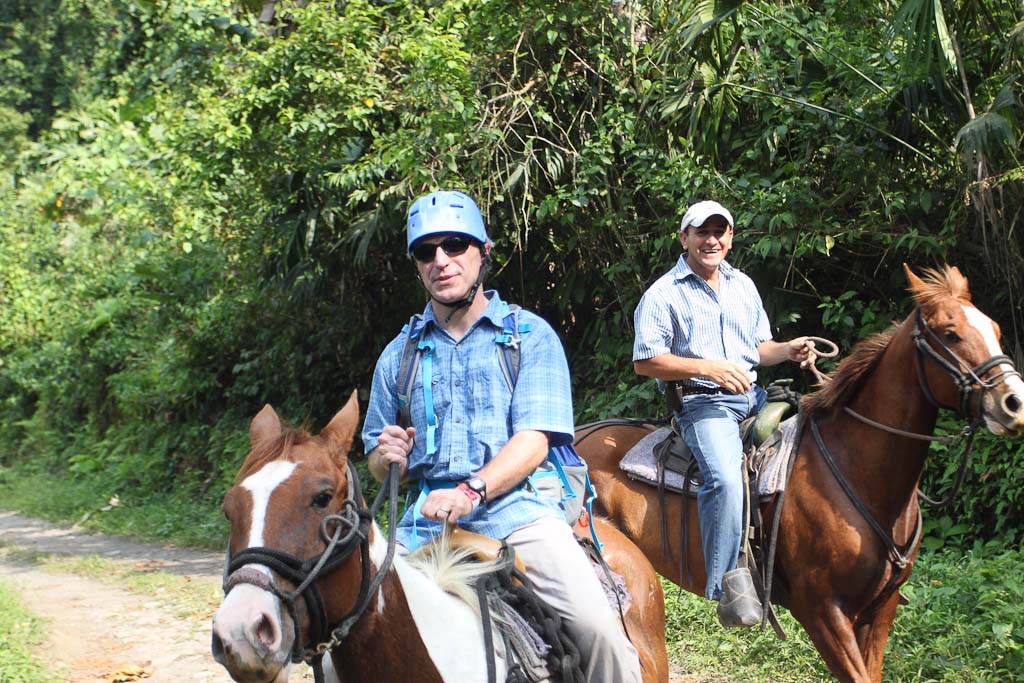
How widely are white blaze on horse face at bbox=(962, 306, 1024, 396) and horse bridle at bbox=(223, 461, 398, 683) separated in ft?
9.90

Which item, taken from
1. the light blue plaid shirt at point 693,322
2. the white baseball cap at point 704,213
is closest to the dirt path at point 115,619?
the light blue plaid shirt at point 693,322

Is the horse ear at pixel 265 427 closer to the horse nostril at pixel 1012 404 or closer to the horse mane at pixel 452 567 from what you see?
the horse mane at pixel 452 567

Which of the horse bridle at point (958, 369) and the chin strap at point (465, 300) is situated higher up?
the chin strap at point (465, 300)

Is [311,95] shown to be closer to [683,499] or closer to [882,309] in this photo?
[882,309]

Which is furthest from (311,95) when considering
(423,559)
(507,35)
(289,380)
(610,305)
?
(423,559)

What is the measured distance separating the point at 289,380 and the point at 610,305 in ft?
19.5

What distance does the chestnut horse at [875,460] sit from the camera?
14.6 ft

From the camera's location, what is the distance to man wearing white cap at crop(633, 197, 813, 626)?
192 inches

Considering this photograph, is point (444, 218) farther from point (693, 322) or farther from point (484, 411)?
point (693, 322)

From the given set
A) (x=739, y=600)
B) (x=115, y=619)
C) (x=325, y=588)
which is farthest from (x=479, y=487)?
(x=115, y=619)

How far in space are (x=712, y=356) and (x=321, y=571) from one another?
3150 mm

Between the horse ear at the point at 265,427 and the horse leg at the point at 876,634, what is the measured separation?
323cm

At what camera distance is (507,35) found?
876 cm

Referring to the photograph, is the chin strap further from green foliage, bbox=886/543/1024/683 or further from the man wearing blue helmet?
green foliage, bbox=886/543/1024/683
